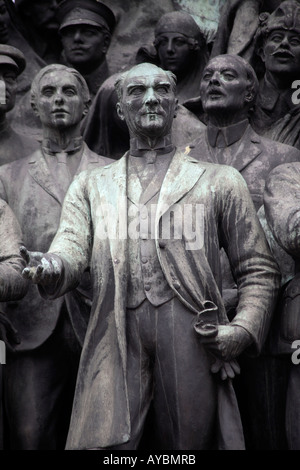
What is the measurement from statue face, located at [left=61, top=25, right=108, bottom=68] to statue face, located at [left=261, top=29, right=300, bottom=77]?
1337 mm

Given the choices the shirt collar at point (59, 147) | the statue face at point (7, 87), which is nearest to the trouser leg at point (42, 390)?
the shirt collar at point (59, 147)

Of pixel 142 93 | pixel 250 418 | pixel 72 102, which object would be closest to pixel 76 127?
pixel 72 102

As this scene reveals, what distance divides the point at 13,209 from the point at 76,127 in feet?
2.42

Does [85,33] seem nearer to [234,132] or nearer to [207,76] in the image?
[207,76]

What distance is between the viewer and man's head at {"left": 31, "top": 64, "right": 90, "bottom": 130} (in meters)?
14.0

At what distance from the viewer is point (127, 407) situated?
40.4 ft

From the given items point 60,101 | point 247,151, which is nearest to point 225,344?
point 247,151

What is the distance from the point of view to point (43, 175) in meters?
13.9

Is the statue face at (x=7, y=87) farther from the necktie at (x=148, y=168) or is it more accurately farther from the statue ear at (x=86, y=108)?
the necktie at (x=148, y=168)

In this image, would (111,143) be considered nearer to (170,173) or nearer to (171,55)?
(171,55)

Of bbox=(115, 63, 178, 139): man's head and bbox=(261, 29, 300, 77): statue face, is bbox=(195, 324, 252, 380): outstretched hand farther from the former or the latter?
bbox=(261, 29, 300, 77): statue face

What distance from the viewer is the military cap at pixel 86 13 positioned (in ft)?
50.0

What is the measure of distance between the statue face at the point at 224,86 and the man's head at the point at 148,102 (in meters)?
1.07
